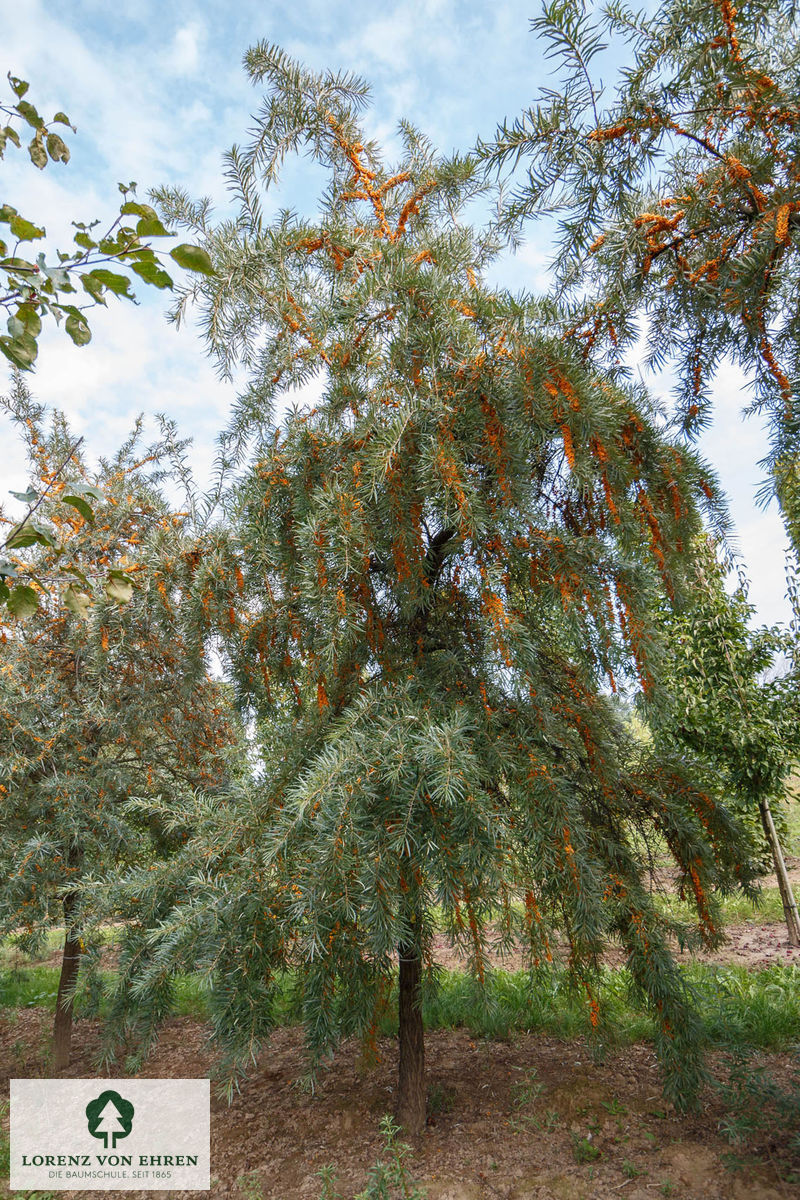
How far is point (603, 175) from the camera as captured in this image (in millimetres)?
1587

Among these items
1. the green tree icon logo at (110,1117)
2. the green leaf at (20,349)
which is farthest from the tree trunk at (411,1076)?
the green leaf at (20,349)

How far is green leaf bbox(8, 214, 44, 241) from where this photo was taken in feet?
3.28

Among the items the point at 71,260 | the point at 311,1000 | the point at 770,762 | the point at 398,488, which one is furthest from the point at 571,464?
the point at 770,762

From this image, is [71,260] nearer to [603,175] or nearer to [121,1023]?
[603,175]

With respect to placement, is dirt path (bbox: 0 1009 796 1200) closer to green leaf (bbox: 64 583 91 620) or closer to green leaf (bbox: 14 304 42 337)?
green leaf (bbox: 64 583 91 620)

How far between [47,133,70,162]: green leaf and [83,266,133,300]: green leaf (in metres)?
0.37

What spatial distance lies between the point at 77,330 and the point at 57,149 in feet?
1.21

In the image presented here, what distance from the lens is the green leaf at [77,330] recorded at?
3.49 feet

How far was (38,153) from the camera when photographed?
1.17m

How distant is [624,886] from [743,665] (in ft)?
11.1

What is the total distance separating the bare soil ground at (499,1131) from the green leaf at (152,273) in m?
2.10

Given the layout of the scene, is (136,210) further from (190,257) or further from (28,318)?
(28,318)

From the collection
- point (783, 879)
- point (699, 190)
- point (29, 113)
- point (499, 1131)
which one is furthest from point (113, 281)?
point (783, 879)

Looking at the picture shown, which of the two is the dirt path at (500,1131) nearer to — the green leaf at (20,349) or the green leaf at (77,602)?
the green leaf at (77,602)
